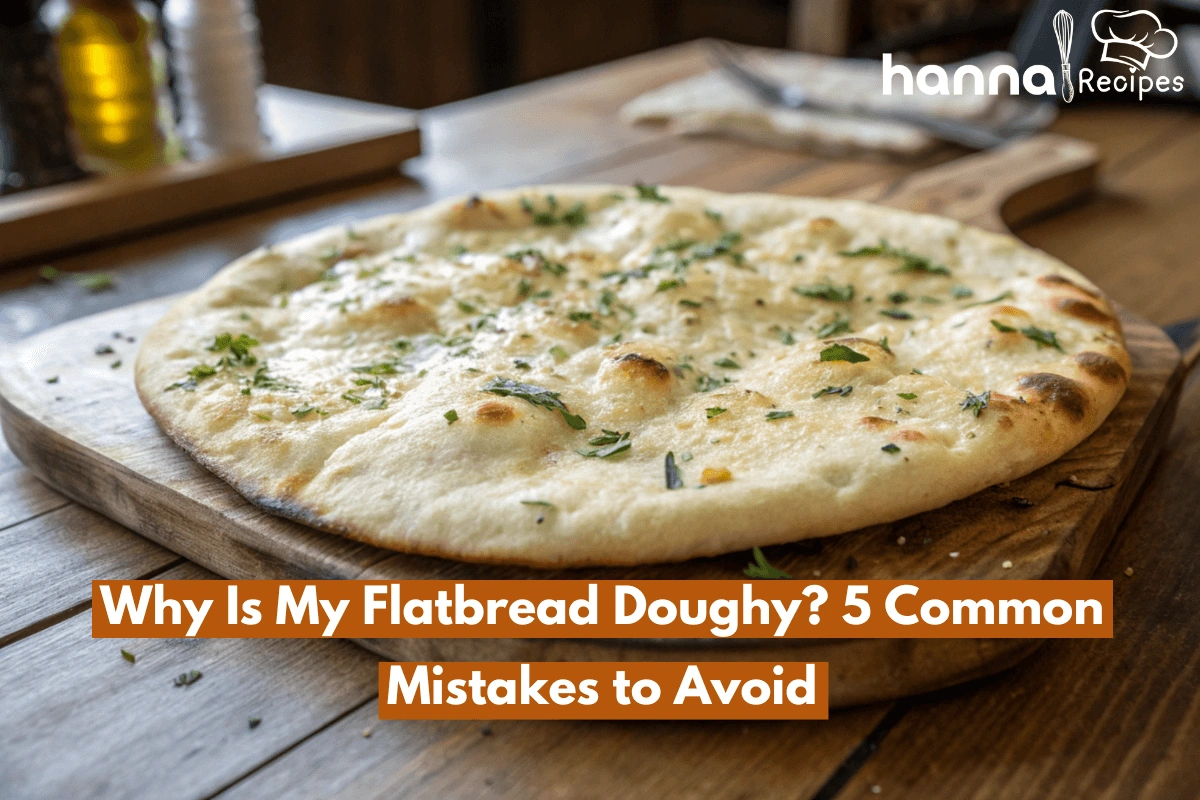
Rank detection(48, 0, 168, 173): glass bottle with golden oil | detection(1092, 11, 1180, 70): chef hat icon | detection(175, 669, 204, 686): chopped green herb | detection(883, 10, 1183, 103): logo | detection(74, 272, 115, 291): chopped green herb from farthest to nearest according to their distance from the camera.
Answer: detection(1092, 11, 1180, 70): chef hat icon < detection(883, 10, 1183, 103): logo < detection(48, 0, 168, 173): glass bottle with golden oil < detection(74, 272, 115, 291): chopped green herb < detection(175, 669, 204, 686): chopped green herb

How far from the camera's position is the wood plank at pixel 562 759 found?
1.00m

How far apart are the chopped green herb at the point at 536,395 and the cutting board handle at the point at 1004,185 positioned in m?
1.30

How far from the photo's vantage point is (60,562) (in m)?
1.34

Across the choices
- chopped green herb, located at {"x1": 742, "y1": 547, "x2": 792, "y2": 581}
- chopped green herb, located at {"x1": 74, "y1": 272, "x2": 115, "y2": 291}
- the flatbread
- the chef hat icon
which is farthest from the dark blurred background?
chopped green herb, located at {"x1": 742, "y1": 547, "x2": 792, "y2": 581}

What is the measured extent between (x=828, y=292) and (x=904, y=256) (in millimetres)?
211

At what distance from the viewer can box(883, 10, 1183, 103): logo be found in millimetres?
3168

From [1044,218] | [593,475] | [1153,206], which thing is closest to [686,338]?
[593,475]

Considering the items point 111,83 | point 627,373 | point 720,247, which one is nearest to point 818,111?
point 720,247

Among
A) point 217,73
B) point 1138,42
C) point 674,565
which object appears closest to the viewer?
point 674,565

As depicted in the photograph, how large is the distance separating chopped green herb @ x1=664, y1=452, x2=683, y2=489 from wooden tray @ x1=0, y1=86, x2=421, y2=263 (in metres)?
1.71

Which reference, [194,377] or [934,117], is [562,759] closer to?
[194,377]

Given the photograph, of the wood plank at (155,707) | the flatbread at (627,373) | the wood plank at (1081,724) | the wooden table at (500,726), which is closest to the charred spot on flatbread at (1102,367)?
the flatbread at (627,373)

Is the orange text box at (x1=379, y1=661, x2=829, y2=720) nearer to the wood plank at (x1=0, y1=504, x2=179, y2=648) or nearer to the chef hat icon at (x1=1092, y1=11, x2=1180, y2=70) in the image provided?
the wood plank at (x1=0, y1=504, x2=179, y2=648)

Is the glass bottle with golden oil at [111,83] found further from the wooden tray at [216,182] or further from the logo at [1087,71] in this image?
the logo at [1087,71]
